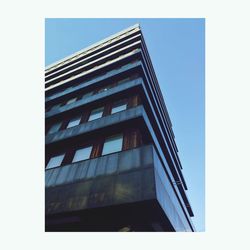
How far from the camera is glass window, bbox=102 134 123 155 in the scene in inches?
448

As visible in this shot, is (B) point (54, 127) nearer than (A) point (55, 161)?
Answer: No

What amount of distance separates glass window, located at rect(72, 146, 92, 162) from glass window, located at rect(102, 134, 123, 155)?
1.01 m

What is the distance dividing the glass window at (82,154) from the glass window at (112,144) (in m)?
1.01

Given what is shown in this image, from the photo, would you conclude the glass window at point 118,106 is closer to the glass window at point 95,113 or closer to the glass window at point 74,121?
the glass window at point 95,113

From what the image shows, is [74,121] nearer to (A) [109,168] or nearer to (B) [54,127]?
(B) [54,127]

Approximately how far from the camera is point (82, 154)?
40.8 feet

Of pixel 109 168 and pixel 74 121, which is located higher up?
pixel 74 121

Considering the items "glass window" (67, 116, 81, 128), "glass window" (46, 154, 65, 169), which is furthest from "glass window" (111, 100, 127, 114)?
"glass window" (46, 154, 65, 169)

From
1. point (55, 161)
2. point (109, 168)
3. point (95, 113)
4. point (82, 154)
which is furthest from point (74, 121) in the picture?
point (109, 168)

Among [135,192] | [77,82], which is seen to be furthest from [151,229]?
[77,82]

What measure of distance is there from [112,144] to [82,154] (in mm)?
2015

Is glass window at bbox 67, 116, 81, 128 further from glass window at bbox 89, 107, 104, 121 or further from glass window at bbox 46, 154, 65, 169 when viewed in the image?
glass window at bbox 46, 154, 65, 169

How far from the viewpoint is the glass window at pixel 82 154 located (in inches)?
477

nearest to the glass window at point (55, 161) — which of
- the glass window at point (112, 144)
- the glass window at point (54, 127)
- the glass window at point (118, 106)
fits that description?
the glass window at point (112, 144)
